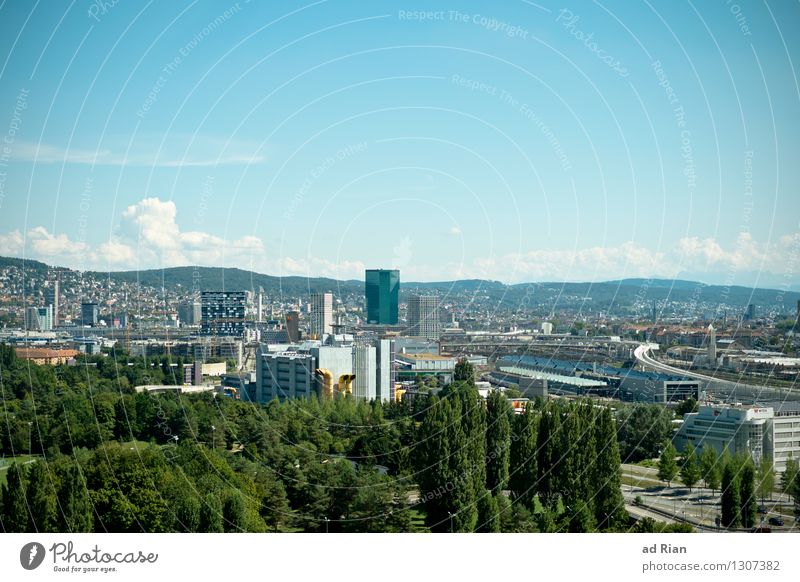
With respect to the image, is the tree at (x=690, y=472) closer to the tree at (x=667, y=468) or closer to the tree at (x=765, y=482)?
the tree at (x=667, y=468)

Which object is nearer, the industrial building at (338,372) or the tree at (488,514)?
the tree at (488,514)

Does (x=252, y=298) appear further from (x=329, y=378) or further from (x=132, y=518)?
(x=132, y=518)

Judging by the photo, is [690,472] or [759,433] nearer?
[690,472]

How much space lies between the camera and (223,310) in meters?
38.5

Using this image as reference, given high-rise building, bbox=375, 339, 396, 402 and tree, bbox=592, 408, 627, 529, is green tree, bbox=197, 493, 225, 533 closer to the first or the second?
tree, bbox=592, 408, 627, 529

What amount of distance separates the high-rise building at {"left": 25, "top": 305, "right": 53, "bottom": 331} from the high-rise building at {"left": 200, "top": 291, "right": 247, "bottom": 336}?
6999 millimetres

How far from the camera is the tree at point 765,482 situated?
9.85 meters

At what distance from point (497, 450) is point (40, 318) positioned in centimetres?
2256

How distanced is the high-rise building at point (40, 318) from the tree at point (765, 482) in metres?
21.1

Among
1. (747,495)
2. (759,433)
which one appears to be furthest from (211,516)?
(759,433)

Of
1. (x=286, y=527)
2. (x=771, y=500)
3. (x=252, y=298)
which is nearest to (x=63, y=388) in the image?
(x=286, y=527)

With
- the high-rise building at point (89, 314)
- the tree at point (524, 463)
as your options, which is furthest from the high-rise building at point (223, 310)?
the tree at point (524, 463)

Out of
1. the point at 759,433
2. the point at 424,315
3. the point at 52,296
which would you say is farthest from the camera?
the point at 424,315

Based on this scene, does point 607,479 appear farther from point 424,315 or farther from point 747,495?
point 424,315
